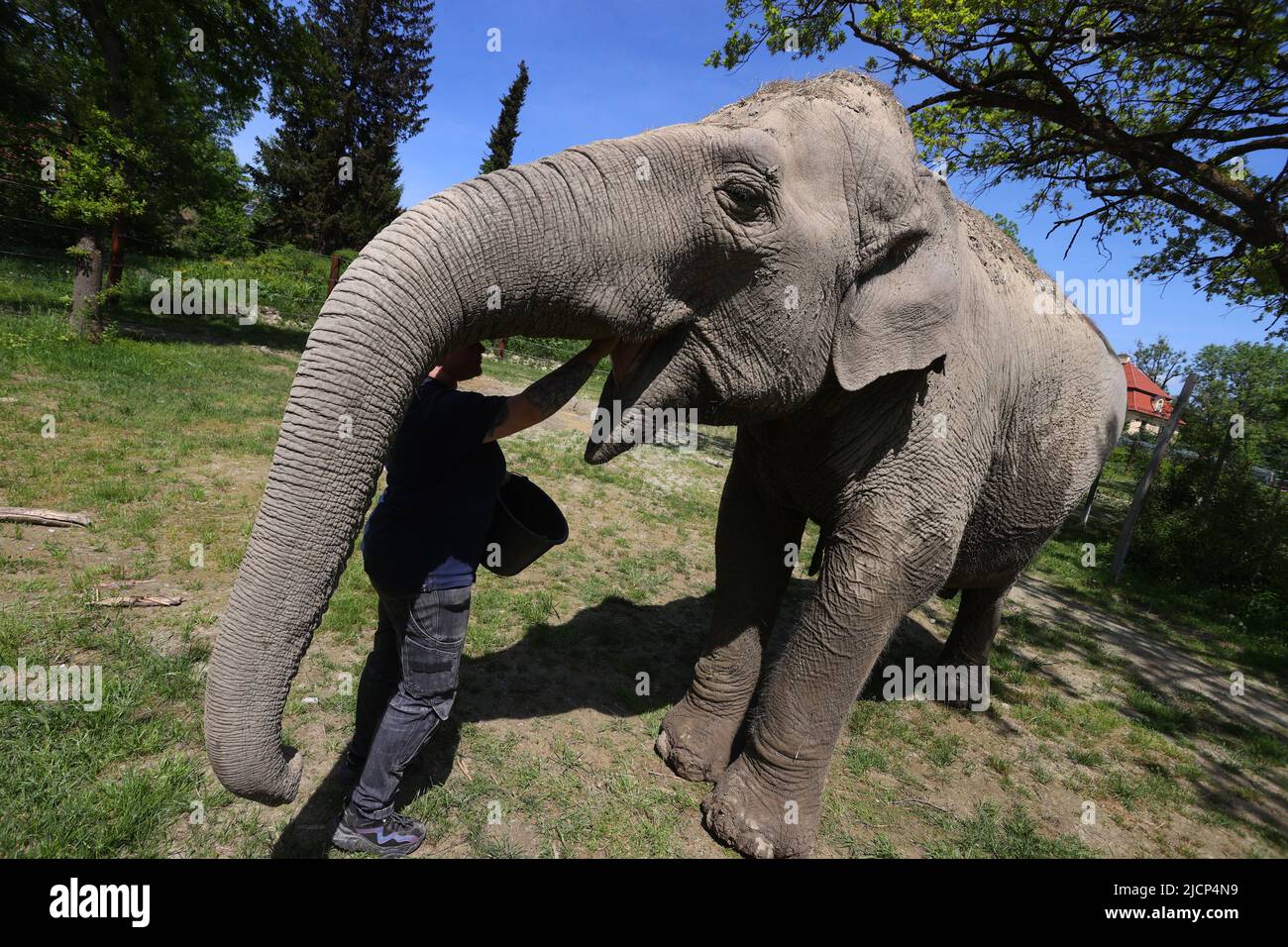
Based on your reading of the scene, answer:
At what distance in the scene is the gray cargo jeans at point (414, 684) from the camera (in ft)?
8.05

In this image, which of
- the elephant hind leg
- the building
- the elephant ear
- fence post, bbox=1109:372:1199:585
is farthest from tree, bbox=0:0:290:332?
the building

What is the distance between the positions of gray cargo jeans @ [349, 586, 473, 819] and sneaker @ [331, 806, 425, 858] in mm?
37

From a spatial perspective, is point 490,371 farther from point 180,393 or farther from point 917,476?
point 917,476

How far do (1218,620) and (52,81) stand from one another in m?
21.0

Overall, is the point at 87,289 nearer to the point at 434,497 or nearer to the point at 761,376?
the point at 434,497

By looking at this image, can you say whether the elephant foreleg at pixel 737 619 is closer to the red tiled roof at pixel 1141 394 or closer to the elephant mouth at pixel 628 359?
the elephant mouth at pixel 628 359

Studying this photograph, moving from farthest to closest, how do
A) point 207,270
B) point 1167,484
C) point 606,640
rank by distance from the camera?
point 207,270 < point 1167,484 < point 606,640

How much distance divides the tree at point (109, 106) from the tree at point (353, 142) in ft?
56.3

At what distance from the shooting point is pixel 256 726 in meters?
1.68

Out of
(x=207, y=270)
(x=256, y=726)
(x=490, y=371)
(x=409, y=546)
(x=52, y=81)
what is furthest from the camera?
(x=207, y=270)

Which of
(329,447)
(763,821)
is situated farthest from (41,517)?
(763,821)

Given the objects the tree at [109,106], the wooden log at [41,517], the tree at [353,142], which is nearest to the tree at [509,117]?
the tree at [353,142]

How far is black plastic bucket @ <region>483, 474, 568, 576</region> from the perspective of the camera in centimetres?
276

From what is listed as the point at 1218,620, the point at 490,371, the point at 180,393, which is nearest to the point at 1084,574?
the point at 1218,620
